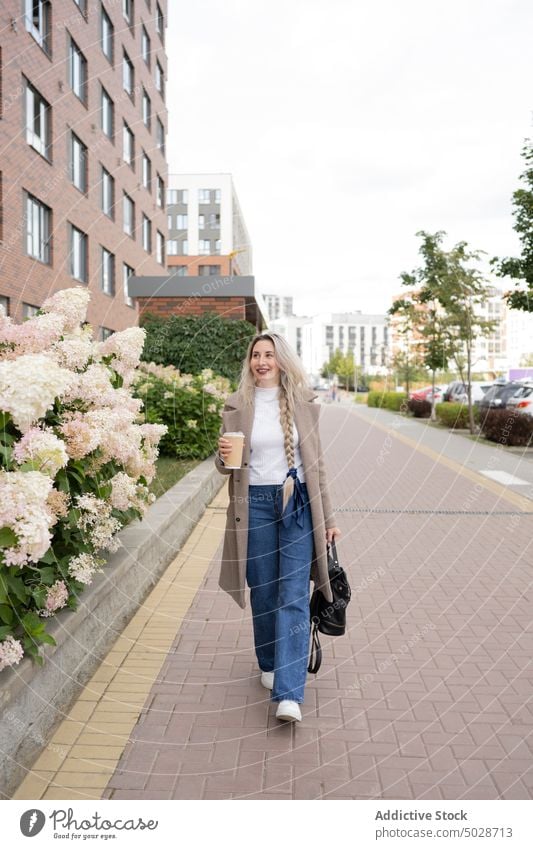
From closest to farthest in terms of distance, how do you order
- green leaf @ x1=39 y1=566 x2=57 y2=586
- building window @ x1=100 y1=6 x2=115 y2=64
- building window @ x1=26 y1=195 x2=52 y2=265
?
green leaf @ x1=39 y1=566 x2=57 y2=586 < building window @ x1=26 y1=195 x2=52 y2=265 < building window @ x1=100 y1=6 x2=115 y2=64

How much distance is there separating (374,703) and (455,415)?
79.0ft

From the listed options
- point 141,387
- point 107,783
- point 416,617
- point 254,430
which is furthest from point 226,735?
point 141,387

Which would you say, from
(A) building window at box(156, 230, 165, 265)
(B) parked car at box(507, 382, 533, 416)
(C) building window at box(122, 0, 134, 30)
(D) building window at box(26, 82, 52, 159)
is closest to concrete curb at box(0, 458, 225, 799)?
(B) parked car at box(507, 382, 533, 416)

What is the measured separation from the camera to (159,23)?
41844 millimetres

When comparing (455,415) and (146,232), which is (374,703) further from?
(146,232)

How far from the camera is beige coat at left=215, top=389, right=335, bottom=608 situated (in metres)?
3.89

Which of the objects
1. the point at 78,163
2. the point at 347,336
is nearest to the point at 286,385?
the point at 78,163

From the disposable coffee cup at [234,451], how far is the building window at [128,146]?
111 feet

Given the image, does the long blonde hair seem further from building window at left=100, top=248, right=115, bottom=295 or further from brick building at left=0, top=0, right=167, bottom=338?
building window at left=100, top=248, right=115, bottom=295

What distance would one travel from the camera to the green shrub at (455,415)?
26.7m

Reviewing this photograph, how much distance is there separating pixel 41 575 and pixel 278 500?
4.02 ft

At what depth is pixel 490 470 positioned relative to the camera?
48.0 ft

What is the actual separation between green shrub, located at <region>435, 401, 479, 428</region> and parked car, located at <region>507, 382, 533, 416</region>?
6.04 feet

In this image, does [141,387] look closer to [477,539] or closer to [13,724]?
[477,539]
